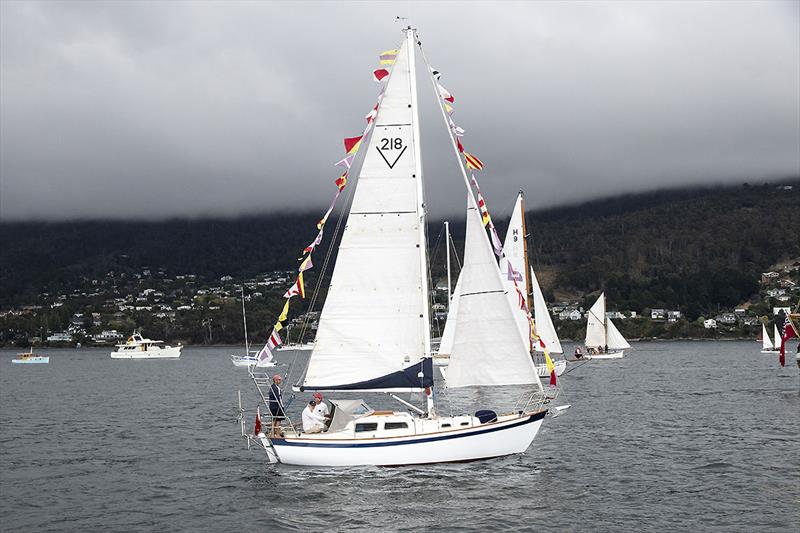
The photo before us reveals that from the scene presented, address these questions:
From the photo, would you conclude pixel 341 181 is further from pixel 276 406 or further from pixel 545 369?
pixel 545 369

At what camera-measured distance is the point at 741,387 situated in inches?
2665

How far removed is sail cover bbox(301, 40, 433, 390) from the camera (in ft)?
94.2

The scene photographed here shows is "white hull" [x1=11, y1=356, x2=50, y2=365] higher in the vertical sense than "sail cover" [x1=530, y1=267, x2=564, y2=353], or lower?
lower

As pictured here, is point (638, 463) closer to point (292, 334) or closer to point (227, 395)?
point (227, 395)

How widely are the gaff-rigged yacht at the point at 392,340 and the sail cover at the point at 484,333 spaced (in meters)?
0.05

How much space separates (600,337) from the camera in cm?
11969

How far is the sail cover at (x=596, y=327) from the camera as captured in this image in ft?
381

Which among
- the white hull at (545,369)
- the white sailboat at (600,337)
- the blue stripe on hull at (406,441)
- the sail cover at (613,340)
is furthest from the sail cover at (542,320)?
the sail cover at (613,340)

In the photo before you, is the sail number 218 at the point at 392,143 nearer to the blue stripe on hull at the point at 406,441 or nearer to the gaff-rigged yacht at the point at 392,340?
the gaff-rigged yacht at the point at 392,340

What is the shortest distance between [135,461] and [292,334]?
6407 inches

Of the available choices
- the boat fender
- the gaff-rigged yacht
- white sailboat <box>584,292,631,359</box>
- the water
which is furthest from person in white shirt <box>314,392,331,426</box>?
white sailboat <box>584,292,631,359</box>

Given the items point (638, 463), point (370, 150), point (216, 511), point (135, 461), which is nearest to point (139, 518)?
point (216, 511)

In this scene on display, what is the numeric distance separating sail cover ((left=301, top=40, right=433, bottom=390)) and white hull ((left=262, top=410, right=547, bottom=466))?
1.82 metres

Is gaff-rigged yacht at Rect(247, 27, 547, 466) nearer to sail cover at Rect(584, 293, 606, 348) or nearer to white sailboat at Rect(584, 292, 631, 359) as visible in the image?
white sailboat at Rect(584, 292, 631, 359)
